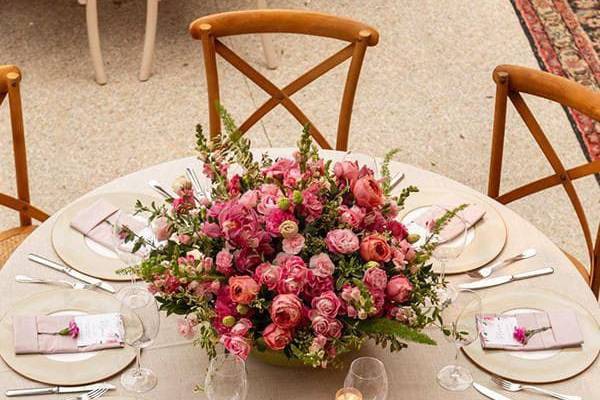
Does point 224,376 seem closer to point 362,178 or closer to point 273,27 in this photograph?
point 362,178

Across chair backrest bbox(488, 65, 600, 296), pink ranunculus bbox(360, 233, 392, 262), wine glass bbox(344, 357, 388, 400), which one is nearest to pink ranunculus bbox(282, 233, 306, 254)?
pink ranunculus bbox(360, 233, 392, 262)

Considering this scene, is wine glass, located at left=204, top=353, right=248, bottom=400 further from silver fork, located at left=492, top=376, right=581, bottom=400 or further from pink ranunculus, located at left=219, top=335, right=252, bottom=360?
silver fork, located at left=492, top=376, right=581, bottom=400

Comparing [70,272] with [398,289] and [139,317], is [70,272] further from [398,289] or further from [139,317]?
[398,289]

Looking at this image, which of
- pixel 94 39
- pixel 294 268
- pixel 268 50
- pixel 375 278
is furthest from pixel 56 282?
pixel 268 50

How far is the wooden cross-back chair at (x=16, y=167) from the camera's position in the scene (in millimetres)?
2410

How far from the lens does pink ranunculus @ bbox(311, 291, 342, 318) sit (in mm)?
1613

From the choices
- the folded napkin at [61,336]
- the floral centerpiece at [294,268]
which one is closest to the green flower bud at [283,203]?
the floral centerpiece at [294,268]

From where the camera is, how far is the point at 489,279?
2.06m

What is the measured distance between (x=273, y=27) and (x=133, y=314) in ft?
3.89

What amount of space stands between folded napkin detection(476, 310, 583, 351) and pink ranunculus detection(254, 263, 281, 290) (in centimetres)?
48

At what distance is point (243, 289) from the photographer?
5.30 feet

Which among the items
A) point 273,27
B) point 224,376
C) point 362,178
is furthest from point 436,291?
point 273,27

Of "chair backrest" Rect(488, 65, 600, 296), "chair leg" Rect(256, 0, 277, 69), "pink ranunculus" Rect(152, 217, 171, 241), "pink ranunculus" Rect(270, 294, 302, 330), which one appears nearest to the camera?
"pink ranunculus" Rect(270, 294, 302, 330)

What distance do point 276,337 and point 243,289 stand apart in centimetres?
10
